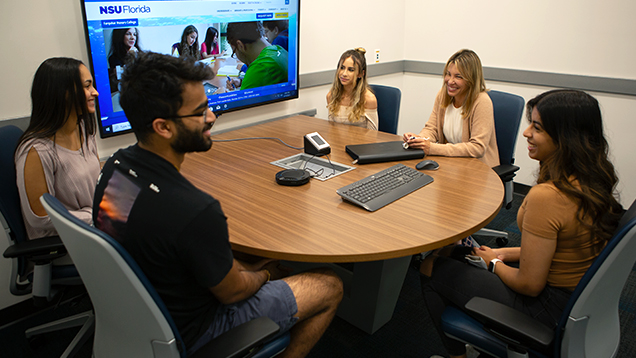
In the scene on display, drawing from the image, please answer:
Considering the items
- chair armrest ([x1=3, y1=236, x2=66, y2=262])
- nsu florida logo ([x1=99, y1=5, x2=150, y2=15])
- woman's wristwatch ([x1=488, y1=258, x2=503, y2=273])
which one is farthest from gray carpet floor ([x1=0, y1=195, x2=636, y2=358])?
nsu florida logo ([x1=99, y1=5, x2=150, y2=15])

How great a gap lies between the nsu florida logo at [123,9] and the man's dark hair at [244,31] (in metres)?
0.56

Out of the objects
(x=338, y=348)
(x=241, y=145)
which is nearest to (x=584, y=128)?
(x=338, y=348)

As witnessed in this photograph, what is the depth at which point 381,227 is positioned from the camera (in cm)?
150

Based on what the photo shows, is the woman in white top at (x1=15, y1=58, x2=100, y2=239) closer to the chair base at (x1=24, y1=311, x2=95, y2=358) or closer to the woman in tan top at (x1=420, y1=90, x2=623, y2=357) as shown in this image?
the chair base at (x1=24, y1=311, x2=95, y2=358)

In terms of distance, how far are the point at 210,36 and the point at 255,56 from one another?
375mm

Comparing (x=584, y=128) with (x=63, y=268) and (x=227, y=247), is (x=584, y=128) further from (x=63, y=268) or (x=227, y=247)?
Answer: (x=63, y=268)

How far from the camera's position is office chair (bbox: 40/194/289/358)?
0.98 metres

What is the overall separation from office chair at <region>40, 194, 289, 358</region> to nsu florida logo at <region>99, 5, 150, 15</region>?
1374 mm

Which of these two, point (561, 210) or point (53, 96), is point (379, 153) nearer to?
point (561, 210)

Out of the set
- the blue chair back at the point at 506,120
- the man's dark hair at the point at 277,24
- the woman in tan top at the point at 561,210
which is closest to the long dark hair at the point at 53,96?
the man's dark hair at the point at 277,24

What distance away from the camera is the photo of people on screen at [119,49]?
7.11 ft

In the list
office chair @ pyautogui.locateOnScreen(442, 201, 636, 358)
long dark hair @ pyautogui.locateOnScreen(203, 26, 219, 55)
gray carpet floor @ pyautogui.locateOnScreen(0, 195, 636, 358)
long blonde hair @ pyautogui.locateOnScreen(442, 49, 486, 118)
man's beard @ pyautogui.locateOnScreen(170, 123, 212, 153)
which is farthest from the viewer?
long dark hair @ pyautogui.locateOnScreen(203, 26, 219, 55)

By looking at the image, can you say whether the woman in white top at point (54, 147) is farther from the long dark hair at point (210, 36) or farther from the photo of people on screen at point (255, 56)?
the photo of people on screen at point (255, 56)

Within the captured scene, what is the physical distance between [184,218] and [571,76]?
331 cm
